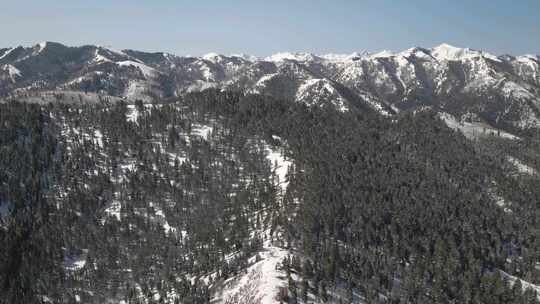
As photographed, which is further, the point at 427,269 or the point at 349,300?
the point at 427,269

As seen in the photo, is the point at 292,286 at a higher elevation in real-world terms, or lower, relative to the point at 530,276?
higher

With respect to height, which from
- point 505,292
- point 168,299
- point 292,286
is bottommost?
point 168,299

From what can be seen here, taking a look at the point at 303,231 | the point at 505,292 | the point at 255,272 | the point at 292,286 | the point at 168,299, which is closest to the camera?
the point at 292,286

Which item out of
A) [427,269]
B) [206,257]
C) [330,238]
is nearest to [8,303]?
[206,257]

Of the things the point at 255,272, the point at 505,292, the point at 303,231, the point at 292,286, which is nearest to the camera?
the point at 292,286

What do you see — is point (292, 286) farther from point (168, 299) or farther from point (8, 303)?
point (8, 303)

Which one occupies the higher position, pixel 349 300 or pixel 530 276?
pixel 349 300

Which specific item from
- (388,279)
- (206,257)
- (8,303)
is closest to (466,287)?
(388,279)

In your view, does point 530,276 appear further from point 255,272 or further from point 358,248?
point 255,272

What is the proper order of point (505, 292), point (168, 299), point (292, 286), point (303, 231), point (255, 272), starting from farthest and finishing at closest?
point (303, 231) → point (168, 299) → point (505, 292) → point (255, 272) → point (292, 286)
